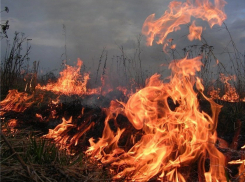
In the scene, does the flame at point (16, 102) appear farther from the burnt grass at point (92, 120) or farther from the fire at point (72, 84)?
the fire at point (72, 84)

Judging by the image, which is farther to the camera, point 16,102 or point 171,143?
point 16,102

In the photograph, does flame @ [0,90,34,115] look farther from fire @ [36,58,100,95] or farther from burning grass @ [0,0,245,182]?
fire @ [36,58,100,95]

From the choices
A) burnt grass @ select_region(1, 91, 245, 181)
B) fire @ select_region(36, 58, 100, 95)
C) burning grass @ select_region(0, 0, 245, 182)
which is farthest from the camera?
fire @ select_region(36, 58, 100, 95)

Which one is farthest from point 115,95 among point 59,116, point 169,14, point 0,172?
point 0,172

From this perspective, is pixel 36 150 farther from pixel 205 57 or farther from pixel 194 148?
pixel 205 57

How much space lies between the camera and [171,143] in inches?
143

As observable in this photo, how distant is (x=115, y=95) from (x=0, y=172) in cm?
620

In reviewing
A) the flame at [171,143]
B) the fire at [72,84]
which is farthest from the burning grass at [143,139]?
the fire at [72,84]

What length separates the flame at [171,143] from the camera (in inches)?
127

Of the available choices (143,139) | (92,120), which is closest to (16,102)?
(92,120)

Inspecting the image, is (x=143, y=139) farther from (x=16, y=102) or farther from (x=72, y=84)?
(x=72, y=84)

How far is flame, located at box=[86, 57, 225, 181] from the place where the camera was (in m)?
3.22

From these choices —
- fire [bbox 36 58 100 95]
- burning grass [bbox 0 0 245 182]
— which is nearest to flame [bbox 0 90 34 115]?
burning grass [bbox 0 0 245 182]

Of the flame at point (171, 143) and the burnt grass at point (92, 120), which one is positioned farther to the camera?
the burnt grass at point (92, 120)
